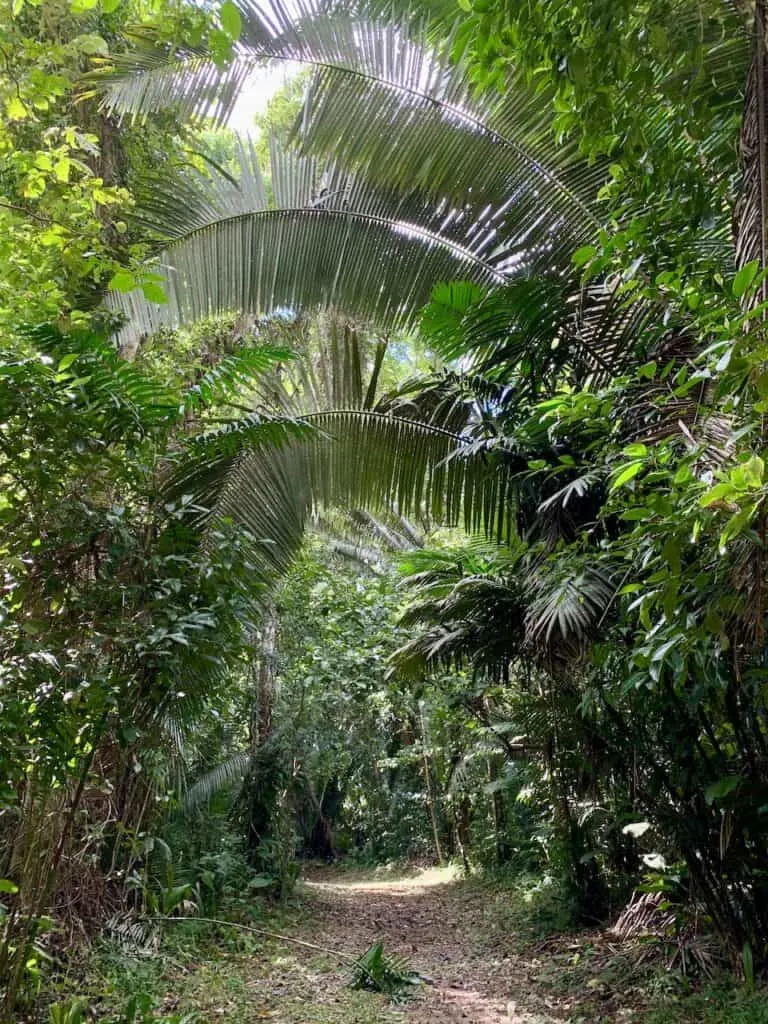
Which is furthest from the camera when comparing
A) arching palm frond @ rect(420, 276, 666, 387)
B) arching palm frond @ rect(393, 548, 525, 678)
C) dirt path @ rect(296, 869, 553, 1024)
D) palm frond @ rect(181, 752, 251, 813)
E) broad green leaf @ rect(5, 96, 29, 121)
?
palm frond @ rect(181, 752, 251, 813)

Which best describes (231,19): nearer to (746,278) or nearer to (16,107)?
(746,278)

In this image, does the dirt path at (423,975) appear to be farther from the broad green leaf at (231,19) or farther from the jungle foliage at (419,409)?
the broad green leaf at (231,19)

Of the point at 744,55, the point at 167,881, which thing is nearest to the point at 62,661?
the point at 744,55

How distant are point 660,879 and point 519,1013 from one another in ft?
4.13

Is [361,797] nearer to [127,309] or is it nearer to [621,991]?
[621,991]

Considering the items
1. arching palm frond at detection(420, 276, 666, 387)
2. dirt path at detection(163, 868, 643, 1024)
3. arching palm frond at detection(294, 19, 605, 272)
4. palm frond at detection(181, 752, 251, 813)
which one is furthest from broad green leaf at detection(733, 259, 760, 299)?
palm frond at detection(181, 752, 251, 813)

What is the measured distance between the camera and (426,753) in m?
12.7

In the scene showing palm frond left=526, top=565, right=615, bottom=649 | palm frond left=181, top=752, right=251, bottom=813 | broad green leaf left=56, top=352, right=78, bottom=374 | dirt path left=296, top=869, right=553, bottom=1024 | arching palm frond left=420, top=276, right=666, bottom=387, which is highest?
arching palm frond left=420, top=276, right=666, bottom=387

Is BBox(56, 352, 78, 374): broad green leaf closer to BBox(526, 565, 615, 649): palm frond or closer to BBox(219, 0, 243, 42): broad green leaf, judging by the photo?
BBox(219, 0, 243, 42): broad green leaf

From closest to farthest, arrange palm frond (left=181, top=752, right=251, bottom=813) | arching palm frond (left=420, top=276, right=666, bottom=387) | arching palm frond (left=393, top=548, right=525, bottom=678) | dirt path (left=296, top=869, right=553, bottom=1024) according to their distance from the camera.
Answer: arching palm frond (left=420, top=276, right=666, bottom=387), dirt path (left=296, top=869, right=553, bottom=1024), arching palm frond (left=393, top=548, right=525, bottom=678), palm frond (left=181, top=752, right=251, bottom=813)

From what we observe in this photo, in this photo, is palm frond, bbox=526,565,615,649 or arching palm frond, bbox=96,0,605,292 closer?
palm frond, bbox=526,565,615,649

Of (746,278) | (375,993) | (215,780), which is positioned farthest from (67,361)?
(215,780)

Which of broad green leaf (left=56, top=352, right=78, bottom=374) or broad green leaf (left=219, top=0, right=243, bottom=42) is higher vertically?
broad green leaf (left=219, top=0, right=243, bottom=42)

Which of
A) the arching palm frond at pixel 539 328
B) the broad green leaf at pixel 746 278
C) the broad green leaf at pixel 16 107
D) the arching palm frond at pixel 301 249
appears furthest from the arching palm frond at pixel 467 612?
the broad green leaf at pixel 16 107
